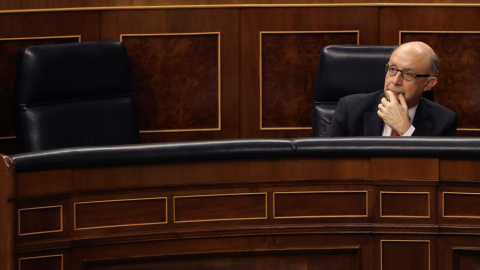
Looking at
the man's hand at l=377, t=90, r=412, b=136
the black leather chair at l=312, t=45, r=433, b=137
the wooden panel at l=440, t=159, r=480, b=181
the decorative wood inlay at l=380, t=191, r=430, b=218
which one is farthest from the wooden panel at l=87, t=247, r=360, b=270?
the black leather chair at l=312, t=45, r=433, b=137

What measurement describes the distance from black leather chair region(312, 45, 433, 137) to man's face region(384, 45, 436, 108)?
148 millimetres

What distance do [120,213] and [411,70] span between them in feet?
3.02

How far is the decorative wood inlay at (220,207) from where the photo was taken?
1.73 meters

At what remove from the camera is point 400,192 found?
1760mm

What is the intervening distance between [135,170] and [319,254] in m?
0.42

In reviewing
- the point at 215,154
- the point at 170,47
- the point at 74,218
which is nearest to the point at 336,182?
the point at 215,154

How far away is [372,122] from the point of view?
2.28 m

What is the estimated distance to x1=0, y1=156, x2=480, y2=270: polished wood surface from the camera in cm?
171

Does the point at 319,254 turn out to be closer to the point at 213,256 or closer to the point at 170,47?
the point at 213,256

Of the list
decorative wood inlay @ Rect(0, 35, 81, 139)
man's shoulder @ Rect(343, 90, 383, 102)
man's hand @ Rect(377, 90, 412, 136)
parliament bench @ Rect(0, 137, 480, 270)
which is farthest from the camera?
decorative wood inlay @ Rect(0, 35, 81, 139)

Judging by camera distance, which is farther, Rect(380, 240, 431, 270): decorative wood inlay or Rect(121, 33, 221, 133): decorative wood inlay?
Rect(121, 33, 221, 133): decorative wood inlay

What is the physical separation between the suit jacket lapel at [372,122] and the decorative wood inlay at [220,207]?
606 millimetres

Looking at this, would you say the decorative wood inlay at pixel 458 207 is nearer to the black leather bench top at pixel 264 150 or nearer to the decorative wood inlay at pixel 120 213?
the black leather bench top at pixel 264 150

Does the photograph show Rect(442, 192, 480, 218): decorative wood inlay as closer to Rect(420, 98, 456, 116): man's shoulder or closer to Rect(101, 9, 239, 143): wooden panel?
Rect(420, 98, 456, 116): man's shoulder
